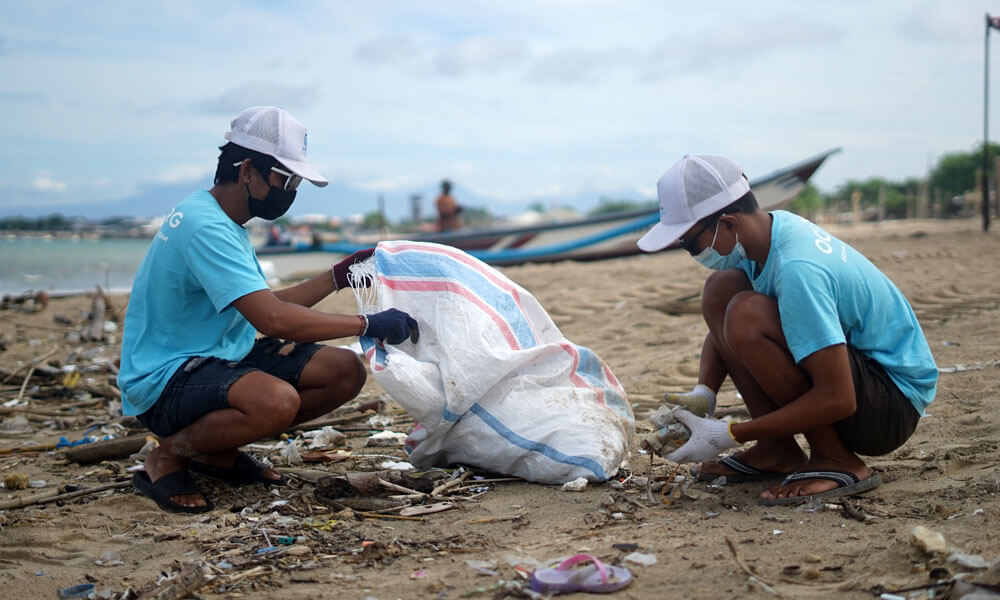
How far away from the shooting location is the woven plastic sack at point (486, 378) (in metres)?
2.71

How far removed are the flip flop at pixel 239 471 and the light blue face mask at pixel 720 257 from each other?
1768 mm

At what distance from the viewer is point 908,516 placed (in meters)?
2.20

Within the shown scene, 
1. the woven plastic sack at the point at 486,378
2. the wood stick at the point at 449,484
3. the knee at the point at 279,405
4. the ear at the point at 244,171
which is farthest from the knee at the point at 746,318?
the ear at the point at 244,171

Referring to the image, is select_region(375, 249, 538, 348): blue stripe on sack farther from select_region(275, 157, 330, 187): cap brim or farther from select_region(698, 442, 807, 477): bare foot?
select_region(698, 442, 807, 477): bare foot

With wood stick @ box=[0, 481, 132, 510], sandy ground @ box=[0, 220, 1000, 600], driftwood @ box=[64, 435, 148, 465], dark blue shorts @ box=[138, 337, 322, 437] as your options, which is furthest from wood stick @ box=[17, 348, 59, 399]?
dark blue shorts @ box=[138, 337, 322, 437]

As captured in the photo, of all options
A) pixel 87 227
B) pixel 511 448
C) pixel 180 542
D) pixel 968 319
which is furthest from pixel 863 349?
pixel 87 227

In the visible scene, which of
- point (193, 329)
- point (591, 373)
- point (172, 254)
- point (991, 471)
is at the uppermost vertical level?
point (172, 254)

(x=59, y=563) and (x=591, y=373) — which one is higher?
(x=591, y=373)

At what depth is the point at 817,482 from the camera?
2.43 metres

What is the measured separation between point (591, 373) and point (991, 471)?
1325 mm

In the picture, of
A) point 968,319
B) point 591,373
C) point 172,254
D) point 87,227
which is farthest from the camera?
point 87,227

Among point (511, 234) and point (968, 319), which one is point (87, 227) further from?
point (968, 319)

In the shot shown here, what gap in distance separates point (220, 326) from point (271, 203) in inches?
19.3

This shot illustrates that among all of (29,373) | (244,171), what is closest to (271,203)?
(244,171)
